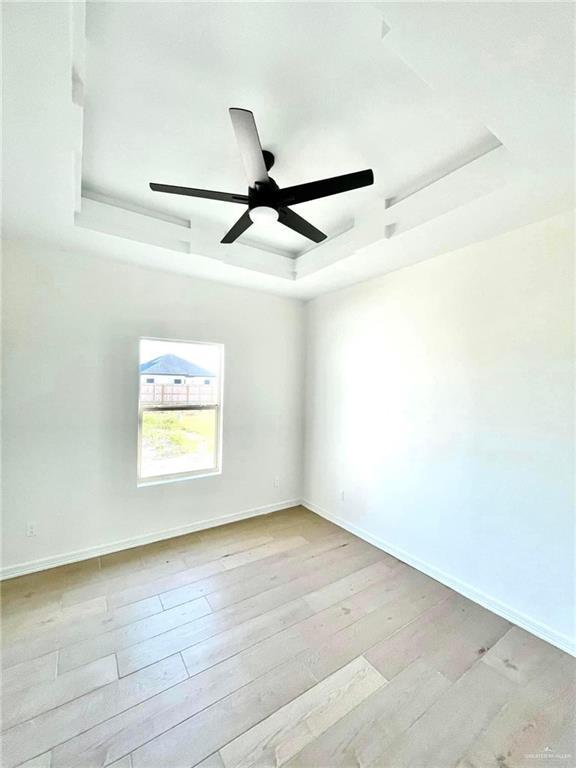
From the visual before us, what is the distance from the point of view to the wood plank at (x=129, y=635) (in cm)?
174

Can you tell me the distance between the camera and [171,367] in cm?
319

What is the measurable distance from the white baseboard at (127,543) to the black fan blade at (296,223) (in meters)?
2.95

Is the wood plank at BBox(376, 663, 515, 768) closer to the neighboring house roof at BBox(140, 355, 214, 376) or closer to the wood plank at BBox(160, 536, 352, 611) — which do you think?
the wood plank at BBox(160, 536, 352, 611)

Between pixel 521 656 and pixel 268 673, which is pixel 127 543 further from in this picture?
pixel 521 656

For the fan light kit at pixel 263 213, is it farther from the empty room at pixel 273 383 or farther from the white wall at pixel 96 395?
the white wall at pixel 96 395

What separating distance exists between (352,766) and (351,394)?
2610mm

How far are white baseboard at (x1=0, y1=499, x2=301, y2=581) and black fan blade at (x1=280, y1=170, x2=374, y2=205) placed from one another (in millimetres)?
3085

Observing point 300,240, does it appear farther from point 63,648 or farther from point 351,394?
point 63,648

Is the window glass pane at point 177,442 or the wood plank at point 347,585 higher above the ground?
the window glass pane at point 177,442

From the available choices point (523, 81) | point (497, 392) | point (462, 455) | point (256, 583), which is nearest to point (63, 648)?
point (256, 583)

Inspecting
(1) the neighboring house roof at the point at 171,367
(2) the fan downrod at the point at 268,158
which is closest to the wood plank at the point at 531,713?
(2) the fan downrod at the point at 268,158

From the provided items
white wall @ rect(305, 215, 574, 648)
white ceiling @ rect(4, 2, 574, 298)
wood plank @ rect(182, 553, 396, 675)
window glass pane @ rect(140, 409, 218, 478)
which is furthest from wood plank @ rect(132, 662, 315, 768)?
white ceiling @ rect(4, 2, 574, 298)

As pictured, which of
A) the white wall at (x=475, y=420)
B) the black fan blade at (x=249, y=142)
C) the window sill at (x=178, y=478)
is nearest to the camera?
the black fan blade at (x=249, y=142)

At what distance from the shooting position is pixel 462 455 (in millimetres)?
2420
